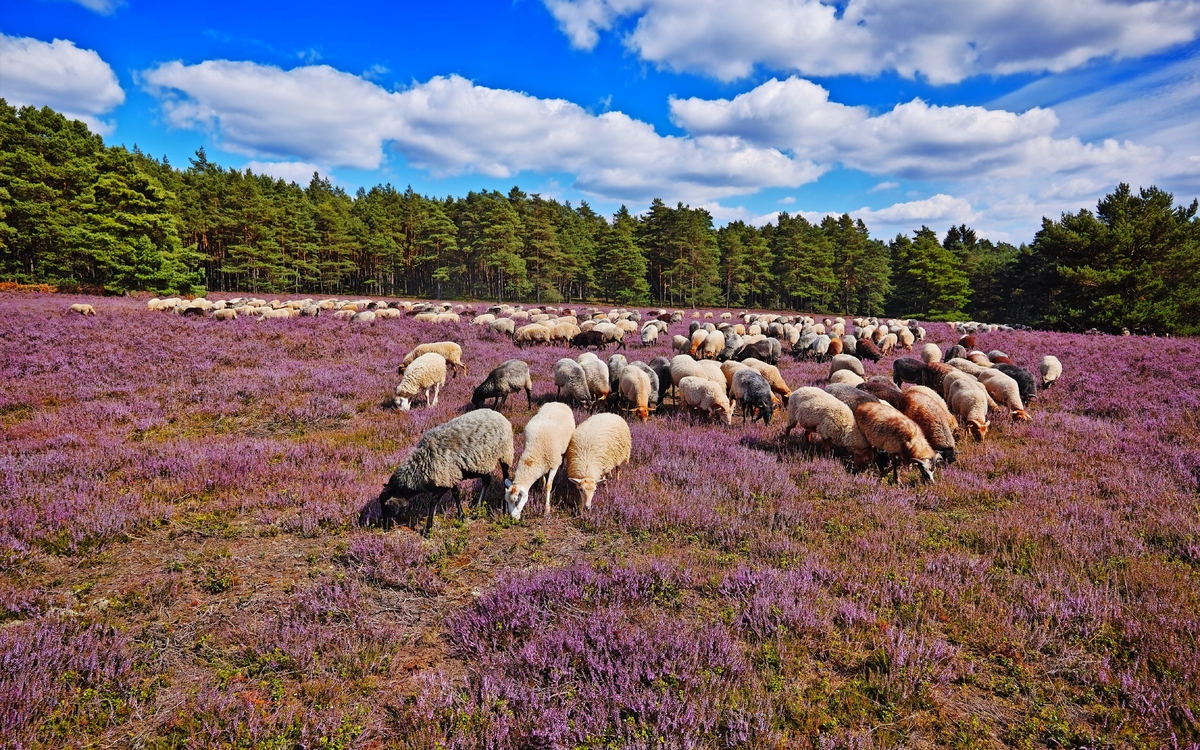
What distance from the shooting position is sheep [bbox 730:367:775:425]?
35.6 ft

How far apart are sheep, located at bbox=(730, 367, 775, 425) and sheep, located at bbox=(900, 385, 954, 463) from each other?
2.65m

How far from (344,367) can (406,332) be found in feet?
22.9

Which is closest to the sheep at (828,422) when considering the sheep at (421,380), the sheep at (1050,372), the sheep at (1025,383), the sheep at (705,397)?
the sheep at (705,397)

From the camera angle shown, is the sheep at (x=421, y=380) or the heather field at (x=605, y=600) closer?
the heather field at (x=605, y=600)

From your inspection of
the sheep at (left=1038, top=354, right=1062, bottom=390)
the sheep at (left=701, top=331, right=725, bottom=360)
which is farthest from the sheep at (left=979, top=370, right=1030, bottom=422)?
the sheep at (left=701, top=331, right=725, bottom=360)

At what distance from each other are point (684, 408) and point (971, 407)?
20.4 ft

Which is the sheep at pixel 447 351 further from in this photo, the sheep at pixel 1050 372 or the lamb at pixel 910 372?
the sheep at pixel 1050 372

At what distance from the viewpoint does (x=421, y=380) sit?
11.6 m

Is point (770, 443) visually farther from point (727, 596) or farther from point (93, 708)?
point (93, 708)

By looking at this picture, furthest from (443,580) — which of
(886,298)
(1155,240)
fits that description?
(886,298)

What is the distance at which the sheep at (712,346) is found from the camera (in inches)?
764

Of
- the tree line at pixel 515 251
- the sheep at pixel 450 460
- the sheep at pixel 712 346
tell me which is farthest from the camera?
the tree line at pixel 515 251

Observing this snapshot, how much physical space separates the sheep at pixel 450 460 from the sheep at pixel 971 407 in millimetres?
9791

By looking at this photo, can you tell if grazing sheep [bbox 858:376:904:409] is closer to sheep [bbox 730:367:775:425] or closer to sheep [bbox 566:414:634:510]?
sheep [bbox 730:367:775:425]
